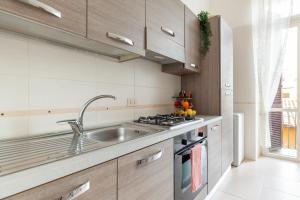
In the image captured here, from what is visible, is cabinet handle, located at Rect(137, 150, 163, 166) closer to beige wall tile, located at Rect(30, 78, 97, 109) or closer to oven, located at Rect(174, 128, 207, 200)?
oven, located at Rect(174, 128, 207, 200)

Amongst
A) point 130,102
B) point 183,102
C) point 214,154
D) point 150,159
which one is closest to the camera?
point 150,159

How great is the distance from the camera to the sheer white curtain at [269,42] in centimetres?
274

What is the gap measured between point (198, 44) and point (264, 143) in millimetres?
2199

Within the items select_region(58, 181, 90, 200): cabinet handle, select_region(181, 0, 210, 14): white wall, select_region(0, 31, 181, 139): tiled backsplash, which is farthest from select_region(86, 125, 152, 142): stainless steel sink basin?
select_region(181, 0, 210, 14): white wall

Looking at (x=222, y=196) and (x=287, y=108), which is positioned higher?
(x=287, y=108)

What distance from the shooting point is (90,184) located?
68cm

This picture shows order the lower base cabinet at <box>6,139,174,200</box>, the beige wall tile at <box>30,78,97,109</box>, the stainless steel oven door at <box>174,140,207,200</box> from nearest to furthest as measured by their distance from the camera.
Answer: the lower base cabinet at <box>6,139,174,200</box> → the beige wall tile at <box>30,78,97,109</box> → the stainless steel oven door at <box>174,140,207,200</box>

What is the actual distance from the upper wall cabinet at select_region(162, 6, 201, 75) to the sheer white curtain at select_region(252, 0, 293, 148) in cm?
134

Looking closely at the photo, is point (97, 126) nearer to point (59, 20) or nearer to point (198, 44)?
point (59, 20)

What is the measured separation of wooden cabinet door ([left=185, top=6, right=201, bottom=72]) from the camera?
6.31ft

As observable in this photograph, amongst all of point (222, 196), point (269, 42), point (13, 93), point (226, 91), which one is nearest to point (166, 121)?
point (13, 93)

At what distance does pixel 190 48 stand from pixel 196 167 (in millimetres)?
1265

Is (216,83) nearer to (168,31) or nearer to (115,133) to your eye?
(168,31)

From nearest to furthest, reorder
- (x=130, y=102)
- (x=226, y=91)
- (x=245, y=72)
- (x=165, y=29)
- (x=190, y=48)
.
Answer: (x=165, y=29) < (x=130, y=102) < (x=190, y=48) < (x=226, y=91) < (x=245, y=72)
